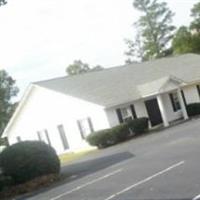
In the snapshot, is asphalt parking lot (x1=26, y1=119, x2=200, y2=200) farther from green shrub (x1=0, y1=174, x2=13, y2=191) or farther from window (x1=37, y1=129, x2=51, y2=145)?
window (x1=37, y1=129, x2=51, y2=145)

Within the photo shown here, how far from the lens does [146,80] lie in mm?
45500

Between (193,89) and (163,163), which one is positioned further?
(193,89)

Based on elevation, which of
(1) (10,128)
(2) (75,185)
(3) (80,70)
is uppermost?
(3) (80,70)

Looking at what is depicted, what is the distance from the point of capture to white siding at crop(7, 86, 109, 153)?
38.6 meters

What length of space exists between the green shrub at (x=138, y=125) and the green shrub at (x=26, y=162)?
13.1m

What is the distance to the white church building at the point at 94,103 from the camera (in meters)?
38.8

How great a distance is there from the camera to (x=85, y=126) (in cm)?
3928

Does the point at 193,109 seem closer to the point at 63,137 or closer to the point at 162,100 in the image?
the point at 162,100

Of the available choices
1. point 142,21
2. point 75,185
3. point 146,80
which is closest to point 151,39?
point 142,21

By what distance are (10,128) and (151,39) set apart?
150ft

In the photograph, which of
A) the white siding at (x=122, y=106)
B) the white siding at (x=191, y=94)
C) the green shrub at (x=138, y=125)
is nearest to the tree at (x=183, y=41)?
the white siding at (x=191, y=94)

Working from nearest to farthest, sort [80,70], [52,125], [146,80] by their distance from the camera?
[52,125] → [146,80] → [80,70]

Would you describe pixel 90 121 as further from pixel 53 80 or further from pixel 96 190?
pixel 96 190

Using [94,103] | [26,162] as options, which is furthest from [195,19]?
[26,162]
